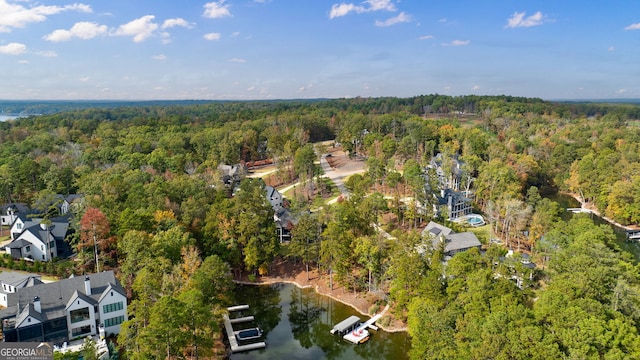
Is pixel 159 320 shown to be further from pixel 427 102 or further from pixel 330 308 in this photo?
pixel 427 102

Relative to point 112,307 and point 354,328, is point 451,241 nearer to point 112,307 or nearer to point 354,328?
point 354,328

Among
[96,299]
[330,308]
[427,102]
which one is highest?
[427,102]

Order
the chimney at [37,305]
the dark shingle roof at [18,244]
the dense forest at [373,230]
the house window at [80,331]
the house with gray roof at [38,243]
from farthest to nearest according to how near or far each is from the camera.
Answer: the house with gray roof at [38,243] → the dark shingle roof at [18,244] → the house window at [80,331] → the chimney at [37,305] → the dense forest at [373,230]

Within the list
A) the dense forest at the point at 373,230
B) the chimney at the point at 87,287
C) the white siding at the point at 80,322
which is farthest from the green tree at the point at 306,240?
the white siding at the point at 80,322

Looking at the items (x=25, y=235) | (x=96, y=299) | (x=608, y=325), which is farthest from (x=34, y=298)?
(x=608, y=325)

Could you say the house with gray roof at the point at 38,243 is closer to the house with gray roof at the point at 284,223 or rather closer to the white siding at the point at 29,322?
the white siding at the point at 29,322

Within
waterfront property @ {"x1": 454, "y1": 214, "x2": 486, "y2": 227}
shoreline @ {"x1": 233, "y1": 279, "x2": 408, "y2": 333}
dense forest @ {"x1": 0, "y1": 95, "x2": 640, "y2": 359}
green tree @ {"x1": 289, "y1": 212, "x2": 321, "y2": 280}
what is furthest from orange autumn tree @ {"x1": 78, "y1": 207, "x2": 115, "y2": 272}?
waterfront property @ {"x1": 454, "y1": 214, "x2": 486, "y2": 227}
